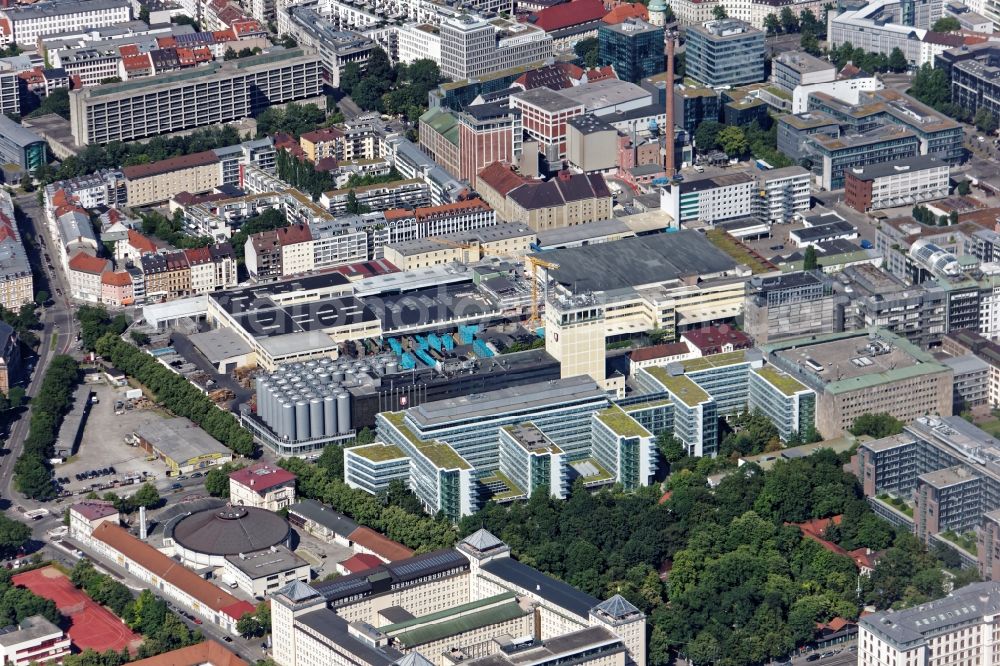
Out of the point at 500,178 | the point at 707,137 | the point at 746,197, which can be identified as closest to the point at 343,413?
the point at 500,178

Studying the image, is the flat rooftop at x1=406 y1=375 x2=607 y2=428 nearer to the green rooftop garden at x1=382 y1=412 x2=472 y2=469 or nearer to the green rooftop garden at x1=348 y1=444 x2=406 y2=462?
the green rooftop garden at x1=382 y1=412 x2=472 y2=469

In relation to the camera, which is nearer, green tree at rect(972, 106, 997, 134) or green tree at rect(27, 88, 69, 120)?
green tree at rect(972, 106, 997, 134)

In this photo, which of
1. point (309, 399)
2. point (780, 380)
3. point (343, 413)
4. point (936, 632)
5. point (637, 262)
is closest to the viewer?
point (936, 632)

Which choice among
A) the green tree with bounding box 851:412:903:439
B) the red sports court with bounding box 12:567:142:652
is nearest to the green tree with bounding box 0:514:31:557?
the red sports court with bounding box 12:567:142:652

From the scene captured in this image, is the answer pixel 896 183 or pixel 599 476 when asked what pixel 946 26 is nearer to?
pixel 896 183

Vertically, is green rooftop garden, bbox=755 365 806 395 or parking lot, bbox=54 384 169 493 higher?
green rooftop garden, bbox=755 365 806 395

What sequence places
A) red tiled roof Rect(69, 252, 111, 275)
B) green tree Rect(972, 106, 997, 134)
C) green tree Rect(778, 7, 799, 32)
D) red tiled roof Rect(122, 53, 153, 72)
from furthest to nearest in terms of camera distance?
green tree Rect(778, 7, 799, 32) < red tiled roof Rect(122, 53, 153, 72) < green tree Rect(972, 106, 997, 134) < red tiled roof Rect(69, 252, 111, 275)
